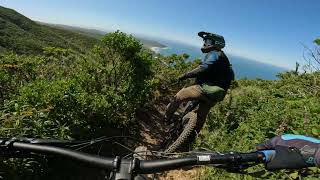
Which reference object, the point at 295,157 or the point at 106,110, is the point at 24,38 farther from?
the point at 295,157

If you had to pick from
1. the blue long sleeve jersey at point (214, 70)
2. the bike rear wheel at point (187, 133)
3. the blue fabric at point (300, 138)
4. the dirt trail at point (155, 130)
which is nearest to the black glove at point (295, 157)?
the blue fabric at point (300, 138)

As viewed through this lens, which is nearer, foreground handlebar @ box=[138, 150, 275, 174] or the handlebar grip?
foreground handlebar @ box=[138, 150, 275, 174]

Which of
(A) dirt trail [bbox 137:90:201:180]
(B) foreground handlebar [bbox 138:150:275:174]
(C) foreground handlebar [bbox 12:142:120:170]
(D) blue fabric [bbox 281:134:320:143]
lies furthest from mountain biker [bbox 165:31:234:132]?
(C) foreground handlebar [bbox 12:142:120:170]

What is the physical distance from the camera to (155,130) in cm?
1269

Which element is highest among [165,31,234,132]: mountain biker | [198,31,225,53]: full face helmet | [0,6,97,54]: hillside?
[198,31,225,53]: full face helmet

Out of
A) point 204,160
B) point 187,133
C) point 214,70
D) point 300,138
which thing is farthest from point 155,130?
point 204,160

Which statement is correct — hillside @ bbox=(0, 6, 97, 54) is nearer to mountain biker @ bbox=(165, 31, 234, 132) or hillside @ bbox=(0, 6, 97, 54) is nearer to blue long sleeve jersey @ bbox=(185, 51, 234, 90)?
mountain biker @ bbox=(165, 31, 234, 132)

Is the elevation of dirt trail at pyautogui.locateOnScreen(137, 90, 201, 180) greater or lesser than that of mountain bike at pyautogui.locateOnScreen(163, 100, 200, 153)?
lesser

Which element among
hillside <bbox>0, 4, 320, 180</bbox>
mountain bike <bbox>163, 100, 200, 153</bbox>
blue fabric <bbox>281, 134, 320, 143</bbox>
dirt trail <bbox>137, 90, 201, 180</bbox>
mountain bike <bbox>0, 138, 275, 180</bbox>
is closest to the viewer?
mountain bike <bbox>0, 138, 275, 180</bbox>

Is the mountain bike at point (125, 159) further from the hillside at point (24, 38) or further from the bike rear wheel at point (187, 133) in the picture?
the hillside at point (24, 38)

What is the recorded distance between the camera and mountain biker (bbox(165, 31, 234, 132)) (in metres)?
9.04

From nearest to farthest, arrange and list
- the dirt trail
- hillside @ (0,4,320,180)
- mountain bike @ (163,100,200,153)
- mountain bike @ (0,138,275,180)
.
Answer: mountain bike @ (0,138,275,180), hillside @ (0,4,320,180), the dirt trail, mountain bike @ (163,100,200,153)

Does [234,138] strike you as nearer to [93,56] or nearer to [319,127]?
[319,127]

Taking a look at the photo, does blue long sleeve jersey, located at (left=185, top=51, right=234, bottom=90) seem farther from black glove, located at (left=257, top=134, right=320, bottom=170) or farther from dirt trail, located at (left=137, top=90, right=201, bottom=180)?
black glove, located at (left=257, top=134, right=320, bottom=170)
